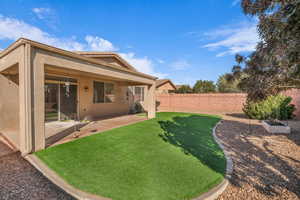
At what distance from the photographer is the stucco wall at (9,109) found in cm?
482

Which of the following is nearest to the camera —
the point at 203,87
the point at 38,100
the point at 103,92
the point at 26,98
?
the point at 26,98

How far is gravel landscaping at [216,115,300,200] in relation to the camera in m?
2.91

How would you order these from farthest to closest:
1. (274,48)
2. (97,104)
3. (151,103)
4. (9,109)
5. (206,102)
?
(206,102) → (97,104) → (151,103) → (9,109) → (274,48)

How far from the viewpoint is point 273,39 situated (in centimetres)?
369

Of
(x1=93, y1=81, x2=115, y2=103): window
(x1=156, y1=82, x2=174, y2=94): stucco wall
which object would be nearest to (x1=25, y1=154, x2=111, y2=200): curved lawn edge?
(x1=93, y1=81, x2=115, y2=103): window

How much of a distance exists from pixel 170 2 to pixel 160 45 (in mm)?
4726

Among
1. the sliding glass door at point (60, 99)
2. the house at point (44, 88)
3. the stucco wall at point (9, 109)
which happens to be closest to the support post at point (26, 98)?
the house at point (44, 88)

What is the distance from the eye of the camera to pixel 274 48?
3.67 m

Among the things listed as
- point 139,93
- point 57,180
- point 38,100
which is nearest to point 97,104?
point 139,93

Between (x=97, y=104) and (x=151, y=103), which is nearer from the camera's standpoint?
(x=151, y=103)

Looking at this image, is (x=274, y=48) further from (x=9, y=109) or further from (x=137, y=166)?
(x=9, y=109)

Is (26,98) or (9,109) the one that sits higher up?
(26,98)

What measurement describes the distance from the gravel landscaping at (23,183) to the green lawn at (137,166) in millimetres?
275

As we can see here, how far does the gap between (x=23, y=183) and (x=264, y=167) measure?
234 inches
